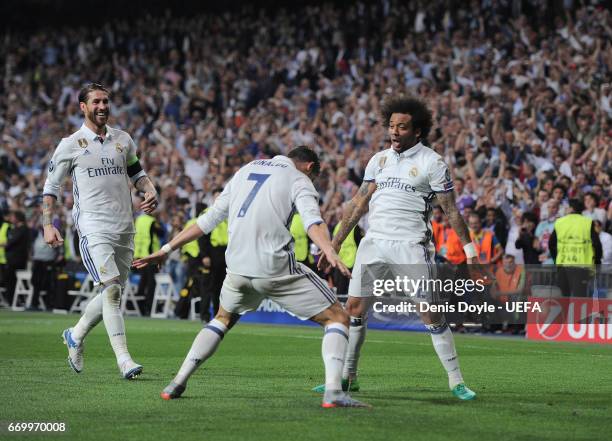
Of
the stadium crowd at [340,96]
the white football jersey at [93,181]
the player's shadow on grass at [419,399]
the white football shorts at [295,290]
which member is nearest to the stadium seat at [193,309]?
the stadium crowd at [340,96]

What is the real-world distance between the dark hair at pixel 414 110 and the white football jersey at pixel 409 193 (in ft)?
0.55

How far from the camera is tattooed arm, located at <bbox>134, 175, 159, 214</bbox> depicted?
446 inches

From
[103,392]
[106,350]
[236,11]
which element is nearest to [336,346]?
[103,392]

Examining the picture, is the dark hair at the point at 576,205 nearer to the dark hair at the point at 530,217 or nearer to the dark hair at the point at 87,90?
the dark hair at the point at 530,217

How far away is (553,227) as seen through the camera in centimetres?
1923

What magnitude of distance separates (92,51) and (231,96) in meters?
8.52

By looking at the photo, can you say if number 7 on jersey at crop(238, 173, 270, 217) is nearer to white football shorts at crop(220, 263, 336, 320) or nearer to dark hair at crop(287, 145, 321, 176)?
dark hair at crop(287, 145, 321, 176)

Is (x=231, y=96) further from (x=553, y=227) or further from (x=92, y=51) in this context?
(x=553, y=227)

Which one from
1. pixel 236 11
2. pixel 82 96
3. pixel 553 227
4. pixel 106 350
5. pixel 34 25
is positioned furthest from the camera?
pixel 34 25

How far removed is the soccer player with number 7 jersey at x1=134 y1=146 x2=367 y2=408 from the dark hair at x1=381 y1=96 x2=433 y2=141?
58.9 inches

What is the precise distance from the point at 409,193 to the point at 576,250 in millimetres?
9309

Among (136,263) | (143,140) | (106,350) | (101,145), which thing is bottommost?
(106,350)

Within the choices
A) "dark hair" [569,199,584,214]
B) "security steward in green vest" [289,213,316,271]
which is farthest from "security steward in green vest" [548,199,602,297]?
"security steward in green vest" [289,213,316,271]

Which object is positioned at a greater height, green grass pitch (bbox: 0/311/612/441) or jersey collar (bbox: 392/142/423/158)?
jersey collar (bbox: 392/142/423/158)
